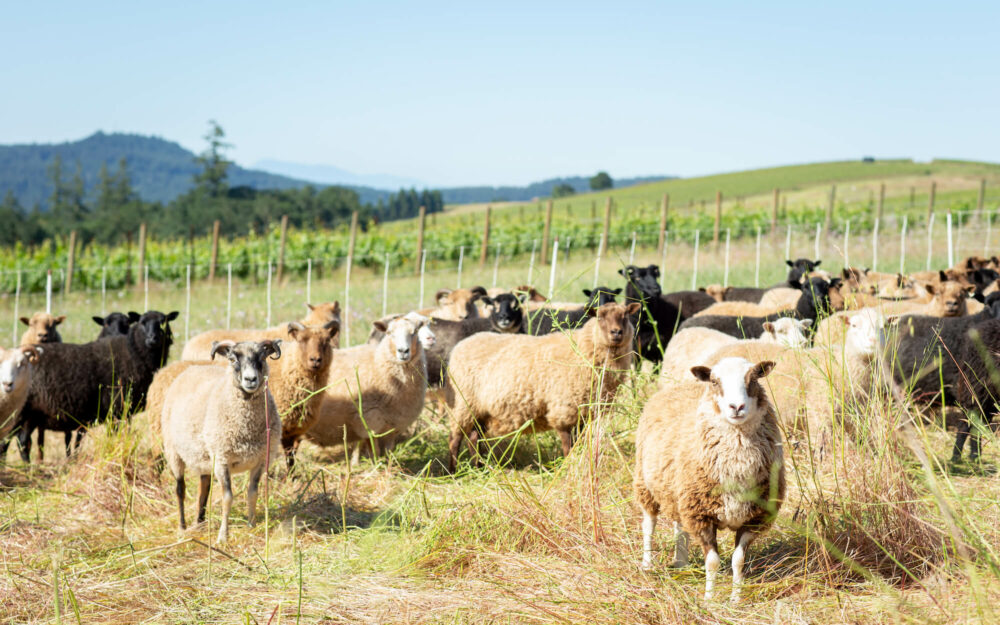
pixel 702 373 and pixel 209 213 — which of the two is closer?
pixel 702 373

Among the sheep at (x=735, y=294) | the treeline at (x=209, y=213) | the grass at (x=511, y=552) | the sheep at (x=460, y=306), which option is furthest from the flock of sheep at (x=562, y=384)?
the treeline at (x=209, y=213)

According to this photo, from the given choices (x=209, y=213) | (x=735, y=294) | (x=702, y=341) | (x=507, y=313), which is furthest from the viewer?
(x=209, y=213)

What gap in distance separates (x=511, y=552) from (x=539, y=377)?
9.48ft

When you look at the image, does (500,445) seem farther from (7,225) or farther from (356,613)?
(7,225)

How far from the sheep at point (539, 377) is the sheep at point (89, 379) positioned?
369cm

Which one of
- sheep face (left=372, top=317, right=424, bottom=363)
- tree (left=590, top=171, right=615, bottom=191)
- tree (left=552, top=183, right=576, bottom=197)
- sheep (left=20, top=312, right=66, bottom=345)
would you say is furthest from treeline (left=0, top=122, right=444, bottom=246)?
sheep face (left=372, top=317, right=424, bottom=363)

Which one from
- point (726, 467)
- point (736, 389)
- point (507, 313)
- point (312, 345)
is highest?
point (736, 389)

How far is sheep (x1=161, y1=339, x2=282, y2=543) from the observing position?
18.9ft

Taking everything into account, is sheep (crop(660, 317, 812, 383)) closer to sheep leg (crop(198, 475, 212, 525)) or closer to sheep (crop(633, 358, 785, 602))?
sheep (crop(633, 358, 785, 602))

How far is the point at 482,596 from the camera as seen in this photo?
4.11 meters

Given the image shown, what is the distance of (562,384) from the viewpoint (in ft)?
23.9

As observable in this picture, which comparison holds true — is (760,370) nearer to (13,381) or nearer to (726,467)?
(726,467)

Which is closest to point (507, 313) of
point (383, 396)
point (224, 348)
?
point (383, 396)

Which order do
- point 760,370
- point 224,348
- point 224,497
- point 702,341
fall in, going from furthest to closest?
point 702,341 < point 224,348 < point 224,497 < point 760,370
